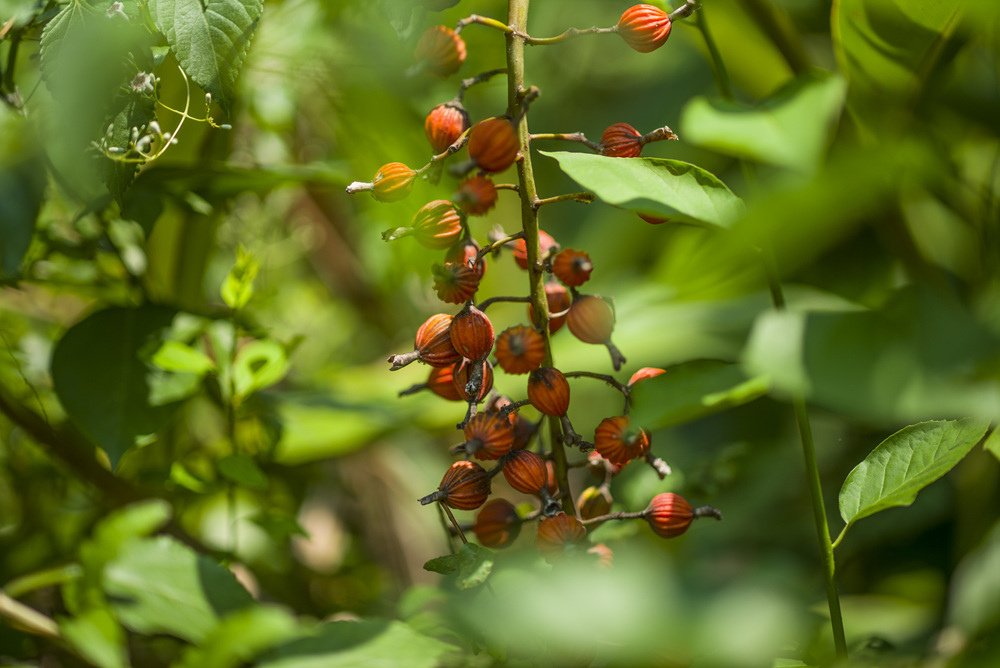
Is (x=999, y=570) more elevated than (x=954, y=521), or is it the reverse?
(x=999, y=570)

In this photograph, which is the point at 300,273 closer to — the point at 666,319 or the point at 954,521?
the point at 666,319

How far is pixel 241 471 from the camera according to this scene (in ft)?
1.85

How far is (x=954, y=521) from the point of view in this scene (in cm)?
83

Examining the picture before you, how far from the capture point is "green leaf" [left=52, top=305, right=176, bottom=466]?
58cm

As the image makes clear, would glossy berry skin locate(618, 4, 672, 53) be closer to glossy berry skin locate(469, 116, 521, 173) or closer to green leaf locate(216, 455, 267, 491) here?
glossy berry skin locate(469, 116, 521, 173)

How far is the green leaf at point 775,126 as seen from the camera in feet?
1.04

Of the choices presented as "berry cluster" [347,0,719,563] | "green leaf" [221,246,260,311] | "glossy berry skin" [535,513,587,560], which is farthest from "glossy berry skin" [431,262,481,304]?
"green leaf" [221,246,260,311]

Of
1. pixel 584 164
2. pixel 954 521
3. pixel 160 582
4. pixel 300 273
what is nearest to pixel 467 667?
pixel 160 582

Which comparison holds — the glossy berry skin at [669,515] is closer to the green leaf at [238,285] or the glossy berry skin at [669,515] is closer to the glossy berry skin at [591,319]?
the glossy berry skin at [591,319]

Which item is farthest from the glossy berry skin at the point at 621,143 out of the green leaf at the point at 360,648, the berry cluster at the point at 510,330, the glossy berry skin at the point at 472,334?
the green leaf at the point at 360,648

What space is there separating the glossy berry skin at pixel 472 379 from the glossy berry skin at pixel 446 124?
0.36ft

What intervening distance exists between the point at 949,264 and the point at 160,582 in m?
0.89

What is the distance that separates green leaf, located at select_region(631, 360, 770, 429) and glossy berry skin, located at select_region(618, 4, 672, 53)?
0.55ft

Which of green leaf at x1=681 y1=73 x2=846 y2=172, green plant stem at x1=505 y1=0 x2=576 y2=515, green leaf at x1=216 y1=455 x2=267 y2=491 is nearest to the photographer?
green leaf at x1=681 y1=73 x2=846 y2=172
